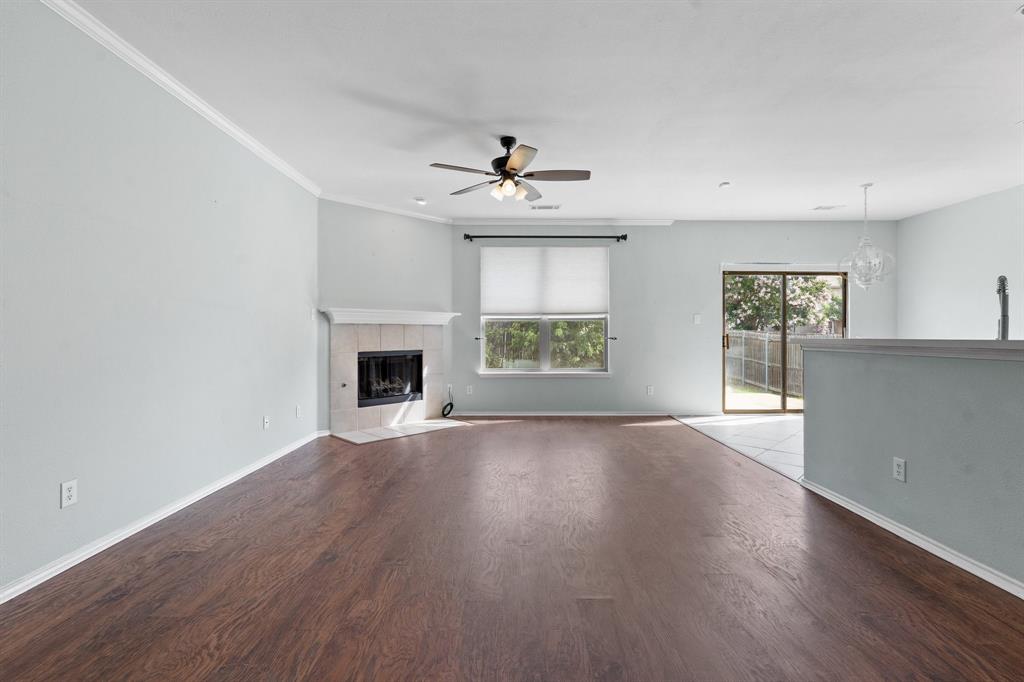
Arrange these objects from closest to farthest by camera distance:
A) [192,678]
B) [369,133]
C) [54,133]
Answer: [192,678]
[54,133]
[369,133]

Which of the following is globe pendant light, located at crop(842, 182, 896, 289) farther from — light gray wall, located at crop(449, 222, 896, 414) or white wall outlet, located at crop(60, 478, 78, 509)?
white wall outlet, located at crop(60, 478, 78, 509)

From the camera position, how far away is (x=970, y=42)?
94.6 inches

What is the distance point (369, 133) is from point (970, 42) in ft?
11.9

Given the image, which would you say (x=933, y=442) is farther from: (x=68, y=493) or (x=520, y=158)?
(x=68, y=493)

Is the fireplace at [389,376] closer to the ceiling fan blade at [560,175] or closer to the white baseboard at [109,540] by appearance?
the white baseboard at [109,540]

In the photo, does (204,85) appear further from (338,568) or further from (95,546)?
(338,568)

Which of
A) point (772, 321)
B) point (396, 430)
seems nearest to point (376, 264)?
point (396, 430)

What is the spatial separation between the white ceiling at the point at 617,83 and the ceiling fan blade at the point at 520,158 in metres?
0.26

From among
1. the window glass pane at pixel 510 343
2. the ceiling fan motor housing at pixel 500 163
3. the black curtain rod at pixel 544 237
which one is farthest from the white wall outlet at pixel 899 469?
the black curtain rod at pixel 544 237

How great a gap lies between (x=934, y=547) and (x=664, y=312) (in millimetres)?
4207

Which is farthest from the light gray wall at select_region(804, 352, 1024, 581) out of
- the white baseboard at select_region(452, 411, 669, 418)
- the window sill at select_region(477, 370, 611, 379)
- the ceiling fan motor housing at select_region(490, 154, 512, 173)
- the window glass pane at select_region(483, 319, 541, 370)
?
the window glass pane at select_region(483, 319, 541, 370)

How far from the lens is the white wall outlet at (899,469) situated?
8.00ft

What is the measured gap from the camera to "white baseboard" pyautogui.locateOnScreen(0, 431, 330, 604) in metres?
Answer: 1.90

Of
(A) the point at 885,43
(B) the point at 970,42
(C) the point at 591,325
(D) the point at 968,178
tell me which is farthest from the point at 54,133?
(D) the point at 968,178
